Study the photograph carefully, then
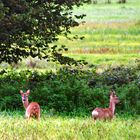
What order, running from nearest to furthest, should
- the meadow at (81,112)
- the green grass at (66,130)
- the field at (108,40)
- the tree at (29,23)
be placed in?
the green grass at (66,130)
the meadow at (81,112)
the tree at (29,23)
the field at (108,40)

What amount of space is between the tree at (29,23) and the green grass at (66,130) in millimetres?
4927

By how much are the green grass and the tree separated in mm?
4927

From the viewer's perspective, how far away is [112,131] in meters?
10.9

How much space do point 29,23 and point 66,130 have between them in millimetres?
6260

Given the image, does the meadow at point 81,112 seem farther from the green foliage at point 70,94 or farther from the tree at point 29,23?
the tree at point 29,23

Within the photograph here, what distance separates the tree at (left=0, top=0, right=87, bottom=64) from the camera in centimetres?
1642

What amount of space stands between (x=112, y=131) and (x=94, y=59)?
17592 millimetres

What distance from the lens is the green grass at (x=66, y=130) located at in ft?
34.2

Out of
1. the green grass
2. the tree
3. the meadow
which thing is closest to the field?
the meadow

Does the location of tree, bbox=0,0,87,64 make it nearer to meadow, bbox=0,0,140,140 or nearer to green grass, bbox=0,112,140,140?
meadow, bbox=0,0,140,140

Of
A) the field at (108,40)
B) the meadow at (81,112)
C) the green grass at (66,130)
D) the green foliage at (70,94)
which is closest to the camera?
the green grass at (66,130)

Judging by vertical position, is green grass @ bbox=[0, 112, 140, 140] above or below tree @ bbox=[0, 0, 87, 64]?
below

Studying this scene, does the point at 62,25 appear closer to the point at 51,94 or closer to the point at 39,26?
the point at 39,26

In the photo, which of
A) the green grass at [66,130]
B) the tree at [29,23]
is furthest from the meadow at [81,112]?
the tree at [29,23]
